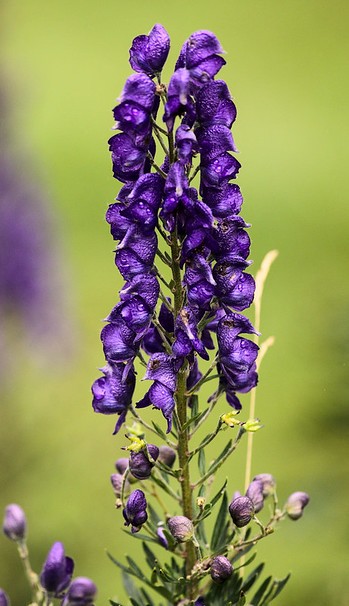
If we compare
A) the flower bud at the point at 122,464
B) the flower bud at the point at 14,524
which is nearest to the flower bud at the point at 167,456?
the flower bud at the point at 122,464

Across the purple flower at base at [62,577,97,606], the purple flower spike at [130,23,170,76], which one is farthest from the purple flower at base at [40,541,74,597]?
the purple flower spike at [130,23,170,76]

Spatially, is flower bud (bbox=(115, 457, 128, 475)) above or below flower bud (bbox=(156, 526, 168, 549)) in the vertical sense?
above

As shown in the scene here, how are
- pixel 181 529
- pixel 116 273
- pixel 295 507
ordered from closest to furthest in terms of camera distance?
1. pixel 181 529
2. pixel 295 507
3. pixel 116 273

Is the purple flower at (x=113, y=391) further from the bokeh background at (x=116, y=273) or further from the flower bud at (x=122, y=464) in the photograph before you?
the bokeh background at (x=116, y=273)

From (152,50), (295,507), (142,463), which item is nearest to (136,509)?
(142,463)

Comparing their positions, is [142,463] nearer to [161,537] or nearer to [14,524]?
[161,537]

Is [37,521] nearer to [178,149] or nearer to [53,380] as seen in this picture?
[53,380]

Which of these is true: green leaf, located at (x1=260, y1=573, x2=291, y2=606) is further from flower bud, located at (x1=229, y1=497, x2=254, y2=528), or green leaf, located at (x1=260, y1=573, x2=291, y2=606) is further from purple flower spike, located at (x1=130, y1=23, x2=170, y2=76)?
purple flower spike, located at (x1=130, y1=23, x2=170, y2=76)
